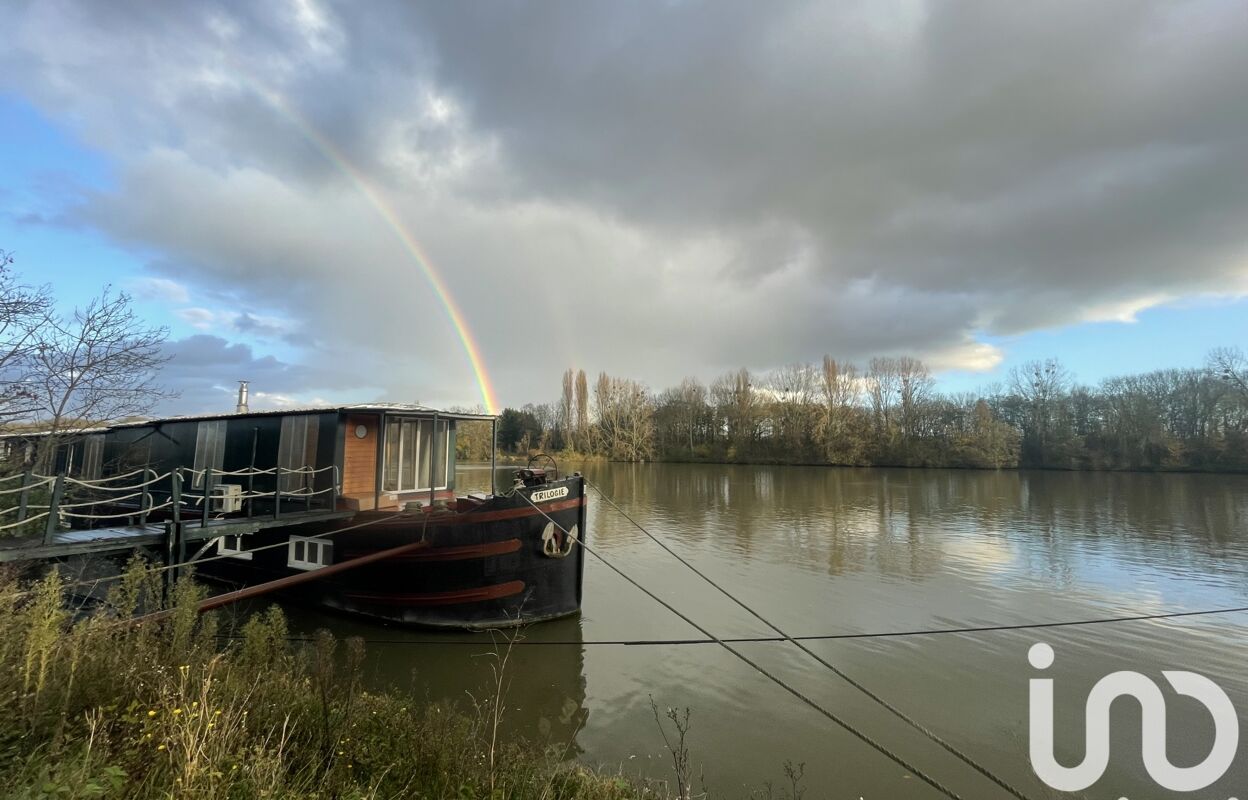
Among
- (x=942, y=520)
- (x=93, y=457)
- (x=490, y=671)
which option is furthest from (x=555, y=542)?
(x=942, y=520)

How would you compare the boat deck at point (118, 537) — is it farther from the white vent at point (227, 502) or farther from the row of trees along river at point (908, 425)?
the row of trees along river at point (908, 425)

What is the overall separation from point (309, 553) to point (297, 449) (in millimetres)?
2004

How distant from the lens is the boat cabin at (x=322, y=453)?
10.6 m

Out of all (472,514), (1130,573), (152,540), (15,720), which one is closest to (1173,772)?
(472,514)

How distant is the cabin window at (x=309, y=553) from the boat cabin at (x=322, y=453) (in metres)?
0.72

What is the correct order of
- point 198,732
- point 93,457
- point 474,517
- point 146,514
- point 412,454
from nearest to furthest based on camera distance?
1. point 198,732
2. point 146,514
3. point 474,517
4. point 412,454
5. point 93,457

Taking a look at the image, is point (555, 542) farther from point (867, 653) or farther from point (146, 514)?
point (146, 514)

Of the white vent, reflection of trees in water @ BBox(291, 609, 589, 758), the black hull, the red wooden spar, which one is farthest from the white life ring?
the white vent

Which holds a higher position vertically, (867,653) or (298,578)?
(298,578)

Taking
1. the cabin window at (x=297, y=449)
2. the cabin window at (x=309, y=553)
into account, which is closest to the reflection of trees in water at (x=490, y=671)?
the cabin window at (x=309, y=553)

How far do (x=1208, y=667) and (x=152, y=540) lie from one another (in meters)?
16.2

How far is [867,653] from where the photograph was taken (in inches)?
392

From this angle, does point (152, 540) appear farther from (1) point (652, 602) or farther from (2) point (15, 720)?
(1) point (652, 602)

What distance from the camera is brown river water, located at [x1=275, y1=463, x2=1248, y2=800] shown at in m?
6.76
